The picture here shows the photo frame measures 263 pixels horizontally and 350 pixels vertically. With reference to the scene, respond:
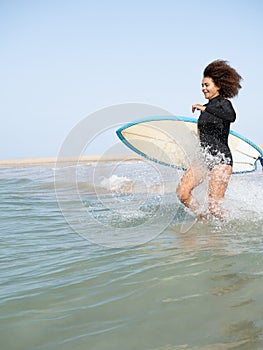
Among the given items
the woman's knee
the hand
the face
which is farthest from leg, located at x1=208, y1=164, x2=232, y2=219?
the face

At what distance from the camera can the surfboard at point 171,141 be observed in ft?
20.5

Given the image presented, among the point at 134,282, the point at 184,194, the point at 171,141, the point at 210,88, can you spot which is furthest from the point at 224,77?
the point at 134,282

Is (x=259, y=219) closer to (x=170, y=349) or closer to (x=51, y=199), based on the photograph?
(x=170, y=349)

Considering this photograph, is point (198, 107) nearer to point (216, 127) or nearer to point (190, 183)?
point (216, 127)

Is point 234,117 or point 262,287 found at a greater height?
point 234,117

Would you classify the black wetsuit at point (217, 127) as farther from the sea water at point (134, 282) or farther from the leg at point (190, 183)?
the sea water at point (134, 282)

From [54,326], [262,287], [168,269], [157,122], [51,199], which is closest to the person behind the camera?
[54,326]

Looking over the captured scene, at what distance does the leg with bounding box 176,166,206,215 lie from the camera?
16.9 ft

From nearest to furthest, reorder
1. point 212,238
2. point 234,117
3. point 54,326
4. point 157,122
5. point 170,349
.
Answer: point 170,349 → point 54,326 → point 212,238 → point 234,117 → point 157,122

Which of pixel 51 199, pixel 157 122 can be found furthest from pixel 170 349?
pixel 51 199

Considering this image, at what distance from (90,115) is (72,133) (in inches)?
10.8

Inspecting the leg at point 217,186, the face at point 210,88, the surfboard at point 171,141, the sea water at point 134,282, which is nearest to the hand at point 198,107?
the face at point 210,88

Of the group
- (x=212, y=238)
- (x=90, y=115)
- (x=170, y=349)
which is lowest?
(x=170, y=349)

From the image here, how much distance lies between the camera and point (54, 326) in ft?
7.51
